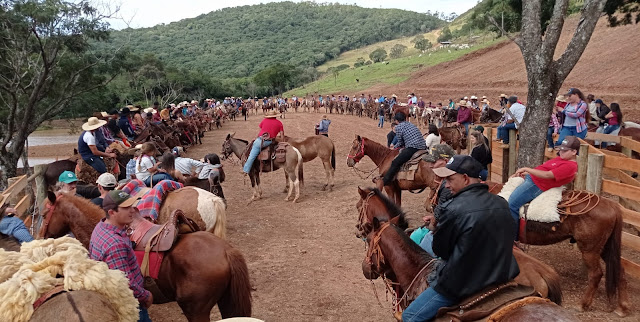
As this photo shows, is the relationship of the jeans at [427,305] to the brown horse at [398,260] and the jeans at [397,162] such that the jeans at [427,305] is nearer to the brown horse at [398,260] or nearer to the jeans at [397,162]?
the brown horse at [398,260]

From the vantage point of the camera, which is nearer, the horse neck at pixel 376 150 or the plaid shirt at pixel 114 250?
the plaid shirt at pixel 114 250

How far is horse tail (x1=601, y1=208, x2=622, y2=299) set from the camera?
5.24 m

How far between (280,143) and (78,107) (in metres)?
24.7

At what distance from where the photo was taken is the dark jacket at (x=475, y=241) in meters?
2.85

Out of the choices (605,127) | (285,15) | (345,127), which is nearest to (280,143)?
(605,127)

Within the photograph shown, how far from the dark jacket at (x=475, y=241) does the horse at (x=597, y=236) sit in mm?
3062

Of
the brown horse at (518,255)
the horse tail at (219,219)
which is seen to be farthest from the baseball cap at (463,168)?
the horse tail at (219,219)

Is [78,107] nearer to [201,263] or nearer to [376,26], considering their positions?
[201,263]

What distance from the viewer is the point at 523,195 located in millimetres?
5684

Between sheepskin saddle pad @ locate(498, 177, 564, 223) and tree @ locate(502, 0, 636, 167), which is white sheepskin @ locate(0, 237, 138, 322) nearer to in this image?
sheepskin saddle pad @ locate(498, 177, 564, 223)

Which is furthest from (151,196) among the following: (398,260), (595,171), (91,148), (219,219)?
(595,171)

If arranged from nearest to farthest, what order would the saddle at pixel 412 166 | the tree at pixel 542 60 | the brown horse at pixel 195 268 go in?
the brown horse at pixel 195 268
the tree at pixel 542 60
the saddle at pixel 412 166

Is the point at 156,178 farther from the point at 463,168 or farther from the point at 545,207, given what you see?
the point at 545,207

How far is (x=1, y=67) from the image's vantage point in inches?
701
